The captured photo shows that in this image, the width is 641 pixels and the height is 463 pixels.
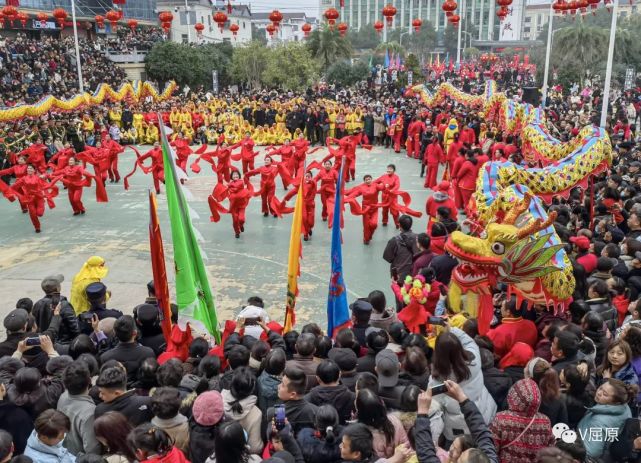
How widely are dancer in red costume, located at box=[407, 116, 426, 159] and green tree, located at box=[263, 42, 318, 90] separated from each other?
15.5 meters

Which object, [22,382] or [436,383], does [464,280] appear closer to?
[436,383]

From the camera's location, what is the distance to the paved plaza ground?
7.26 m

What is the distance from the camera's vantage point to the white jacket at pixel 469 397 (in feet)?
10.1

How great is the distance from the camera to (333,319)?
17.3 feet

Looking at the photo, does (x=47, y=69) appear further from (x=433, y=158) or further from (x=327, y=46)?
(x=433, y=158)

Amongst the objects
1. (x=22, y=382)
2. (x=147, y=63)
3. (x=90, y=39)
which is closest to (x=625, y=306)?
(x=22, y=382)

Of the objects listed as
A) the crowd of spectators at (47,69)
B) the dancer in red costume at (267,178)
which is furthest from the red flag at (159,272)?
the crowd of spectators at (47,69)

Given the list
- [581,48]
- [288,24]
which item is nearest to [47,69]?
[581,48]

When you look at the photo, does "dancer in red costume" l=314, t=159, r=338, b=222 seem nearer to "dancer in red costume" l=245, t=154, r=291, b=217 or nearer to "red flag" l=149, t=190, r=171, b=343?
"dancer in red costume" l=245, t=154, r=291, b=217

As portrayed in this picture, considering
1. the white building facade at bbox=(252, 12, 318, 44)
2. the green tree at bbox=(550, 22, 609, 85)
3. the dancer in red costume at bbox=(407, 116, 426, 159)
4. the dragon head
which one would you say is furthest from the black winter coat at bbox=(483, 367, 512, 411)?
the white building facade at bbox=(252, 12, 318, 44)

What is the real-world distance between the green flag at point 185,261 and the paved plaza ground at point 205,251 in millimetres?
1846

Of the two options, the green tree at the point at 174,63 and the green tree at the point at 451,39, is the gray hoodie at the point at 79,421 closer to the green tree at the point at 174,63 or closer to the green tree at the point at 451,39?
the green tree at the point at 174,63

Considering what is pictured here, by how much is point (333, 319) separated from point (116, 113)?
612 inches

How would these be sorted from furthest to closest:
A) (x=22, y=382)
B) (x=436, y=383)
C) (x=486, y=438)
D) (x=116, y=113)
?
1. (x=116, y=113)
2. (x=22, y=382)
3. (x=436, y=383)
4. (x=486, y=438)
